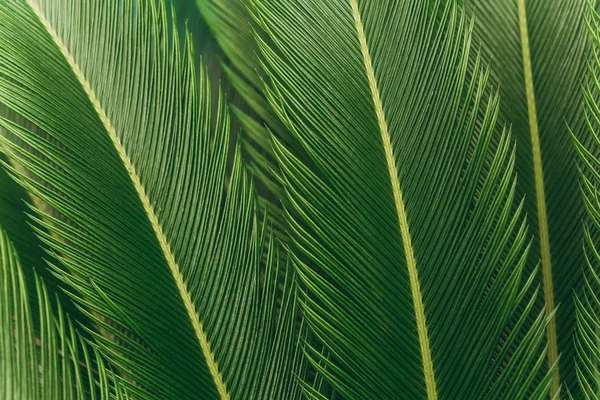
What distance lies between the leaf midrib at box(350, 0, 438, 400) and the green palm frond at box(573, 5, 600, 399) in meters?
0.23

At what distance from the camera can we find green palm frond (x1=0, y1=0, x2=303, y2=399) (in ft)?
2.96

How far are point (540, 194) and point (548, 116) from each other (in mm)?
142

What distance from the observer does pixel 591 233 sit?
40.4 inches

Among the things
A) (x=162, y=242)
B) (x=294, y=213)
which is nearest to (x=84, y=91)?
(x=162, y=242)

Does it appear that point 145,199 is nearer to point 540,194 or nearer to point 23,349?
Answer: point 23,349

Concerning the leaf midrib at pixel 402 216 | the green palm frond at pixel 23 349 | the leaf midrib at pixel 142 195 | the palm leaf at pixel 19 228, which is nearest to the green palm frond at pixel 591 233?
the leaf midrib at pixel 402 216

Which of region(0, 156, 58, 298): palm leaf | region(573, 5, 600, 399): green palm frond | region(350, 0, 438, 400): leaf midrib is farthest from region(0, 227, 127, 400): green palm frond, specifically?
region(573, 5, 600, 399): green palm frond

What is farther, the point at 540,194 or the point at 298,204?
the point at 540,194

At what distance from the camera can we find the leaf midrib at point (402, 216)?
0.93 metres

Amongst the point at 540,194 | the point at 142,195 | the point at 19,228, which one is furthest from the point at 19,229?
the point at 540,194

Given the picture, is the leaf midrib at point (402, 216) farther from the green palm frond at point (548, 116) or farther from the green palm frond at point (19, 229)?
the green palm frond at point (19, 229)

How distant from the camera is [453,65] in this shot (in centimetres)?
95

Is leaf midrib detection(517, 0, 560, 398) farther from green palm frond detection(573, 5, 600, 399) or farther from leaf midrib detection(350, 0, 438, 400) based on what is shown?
leaf midrib detection(350, 0, 438, 400)

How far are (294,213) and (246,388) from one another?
328mm
